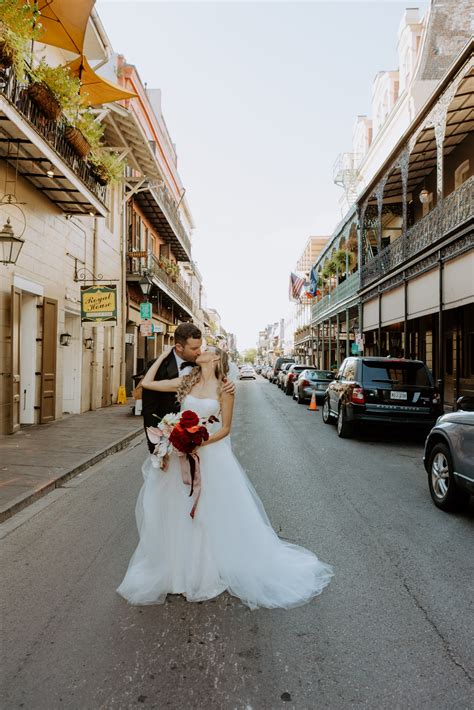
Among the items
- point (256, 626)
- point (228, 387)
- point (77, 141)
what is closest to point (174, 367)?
point (228, 387)

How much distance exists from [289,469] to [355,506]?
2.24 metres

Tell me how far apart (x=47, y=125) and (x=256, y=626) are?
10189 mm

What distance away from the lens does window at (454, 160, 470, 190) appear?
17.0 m

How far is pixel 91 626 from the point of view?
3.23 meters

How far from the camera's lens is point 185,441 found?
3592mm

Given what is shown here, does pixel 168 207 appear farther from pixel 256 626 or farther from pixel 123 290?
pixel 256 626

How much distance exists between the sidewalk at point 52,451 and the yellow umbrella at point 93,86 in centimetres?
762

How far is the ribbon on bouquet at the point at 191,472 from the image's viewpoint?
12.2 feet

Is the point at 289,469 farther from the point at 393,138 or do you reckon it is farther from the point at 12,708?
the point at 393,138

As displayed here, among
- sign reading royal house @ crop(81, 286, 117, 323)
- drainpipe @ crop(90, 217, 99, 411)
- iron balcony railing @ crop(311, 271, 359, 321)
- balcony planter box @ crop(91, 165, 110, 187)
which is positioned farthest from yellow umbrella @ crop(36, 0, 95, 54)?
iron balcony railing @ crop(311, 271, 359, 321)

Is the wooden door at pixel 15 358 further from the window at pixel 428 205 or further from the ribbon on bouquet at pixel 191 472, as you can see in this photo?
the window at pixel 428 205

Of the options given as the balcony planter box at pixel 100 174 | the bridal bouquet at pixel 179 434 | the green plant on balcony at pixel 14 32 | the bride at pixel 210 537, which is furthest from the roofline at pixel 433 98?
the bridal bouquet at pixel 179 434

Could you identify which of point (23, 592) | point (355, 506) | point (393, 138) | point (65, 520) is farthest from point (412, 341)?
point (23, 592)

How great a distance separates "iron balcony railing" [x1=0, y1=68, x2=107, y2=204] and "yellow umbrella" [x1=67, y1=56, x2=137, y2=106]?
Result: 157cm
